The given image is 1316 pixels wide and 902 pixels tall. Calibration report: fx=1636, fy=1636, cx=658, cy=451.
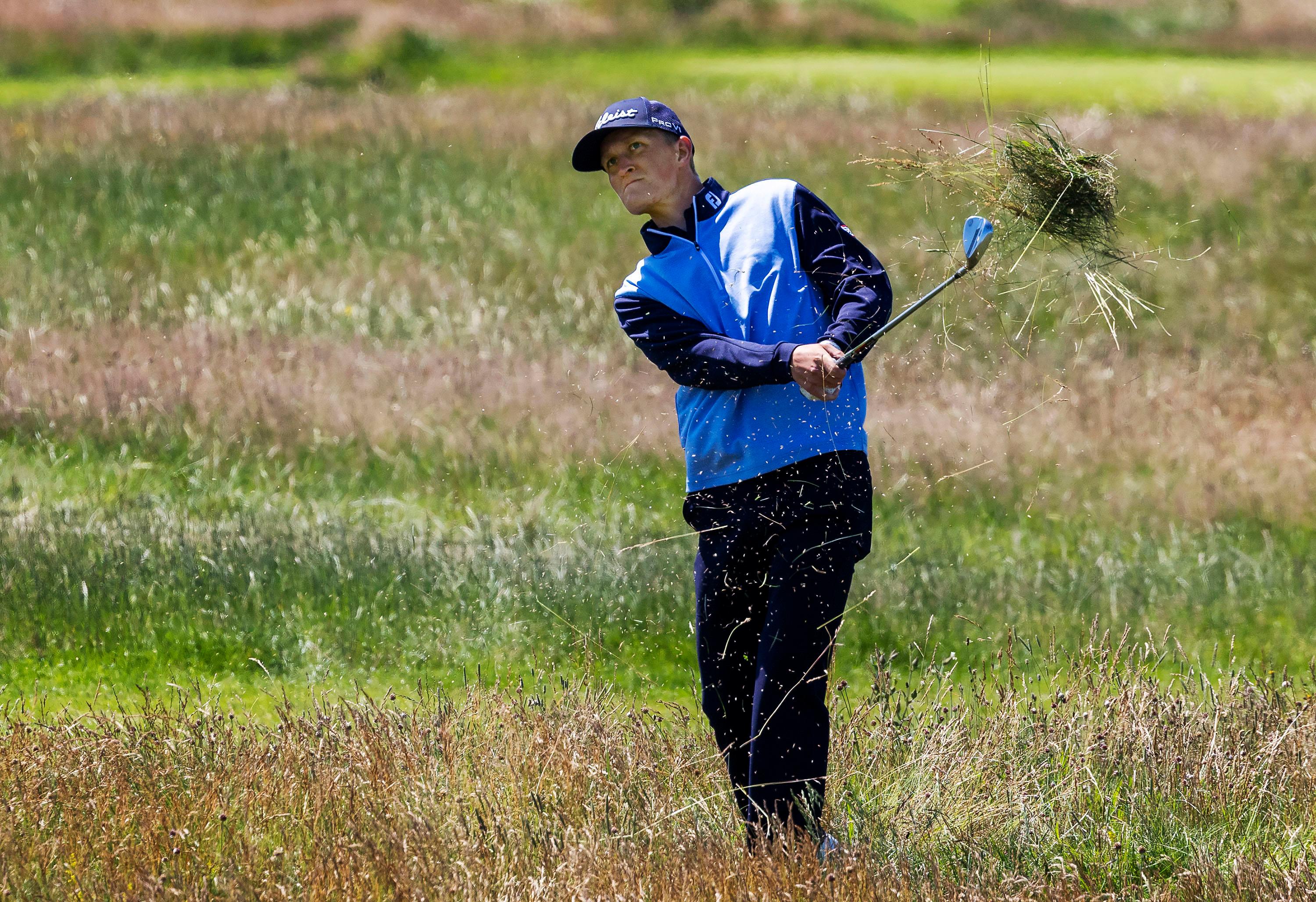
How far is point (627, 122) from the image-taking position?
4648 mm

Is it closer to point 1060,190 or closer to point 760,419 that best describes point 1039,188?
point 1060,190

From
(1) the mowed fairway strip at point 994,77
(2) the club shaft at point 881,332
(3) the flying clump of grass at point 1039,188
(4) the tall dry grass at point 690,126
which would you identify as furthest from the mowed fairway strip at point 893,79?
(2) the club shaft at point 881,332

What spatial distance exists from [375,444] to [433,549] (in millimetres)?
2093

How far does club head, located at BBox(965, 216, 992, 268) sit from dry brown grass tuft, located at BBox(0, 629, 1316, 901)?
1.50 metres

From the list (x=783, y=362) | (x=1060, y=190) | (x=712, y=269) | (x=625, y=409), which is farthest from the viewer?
(x=625, y=409)

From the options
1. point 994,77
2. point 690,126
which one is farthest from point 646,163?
point 994,77

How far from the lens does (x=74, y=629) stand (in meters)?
7.16

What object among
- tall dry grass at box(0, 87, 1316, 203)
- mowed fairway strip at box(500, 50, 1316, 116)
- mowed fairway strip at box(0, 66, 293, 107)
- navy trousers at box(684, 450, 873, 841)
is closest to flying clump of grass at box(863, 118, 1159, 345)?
navy trousers at box(684, 450, 873, 841)

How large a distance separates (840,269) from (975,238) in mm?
385

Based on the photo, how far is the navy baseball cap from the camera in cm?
466

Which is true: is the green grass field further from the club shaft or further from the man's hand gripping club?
the man's hand gripping club

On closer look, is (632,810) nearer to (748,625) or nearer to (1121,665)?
(748,625)

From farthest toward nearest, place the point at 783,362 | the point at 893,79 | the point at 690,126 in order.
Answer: the point at 893,79, the point at 690,126, the point at 783,362

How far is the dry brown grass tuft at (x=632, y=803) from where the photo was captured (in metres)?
4.24
